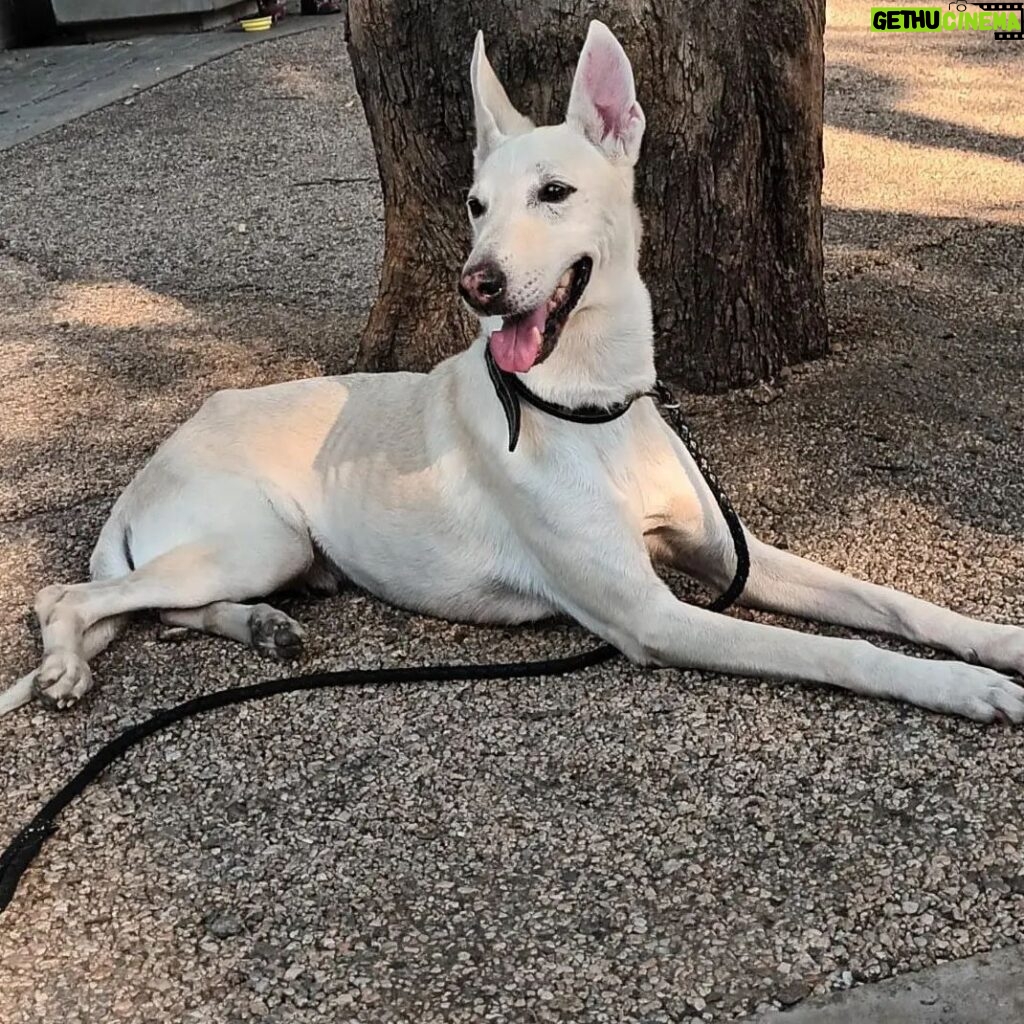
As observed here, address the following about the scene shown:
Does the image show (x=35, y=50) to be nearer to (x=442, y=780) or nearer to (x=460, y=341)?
(x=460, y=341)

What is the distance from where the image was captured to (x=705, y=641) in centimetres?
336

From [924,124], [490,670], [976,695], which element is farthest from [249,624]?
[924,124]

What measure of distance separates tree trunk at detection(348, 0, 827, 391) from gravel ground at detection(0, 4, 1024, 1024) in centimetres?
34

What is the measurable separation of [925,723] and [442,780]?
1125 millimetres

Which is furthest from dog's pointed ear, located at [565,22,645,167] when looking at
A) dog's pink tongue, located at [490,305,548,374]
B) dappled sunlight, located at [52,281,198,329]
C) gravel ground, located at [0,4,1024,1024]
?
dappled sunlight, located at [52,281,198,329]

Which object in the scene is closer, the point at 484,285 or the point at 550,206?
the point at 484,285

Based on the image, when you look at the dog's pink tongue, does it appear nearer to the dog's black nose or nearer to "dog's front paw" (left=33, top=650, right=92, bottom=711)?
the dog's black nose

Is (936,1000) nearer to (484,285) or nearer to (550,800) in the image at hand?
(550,800)

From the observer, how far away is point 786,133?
4938mm

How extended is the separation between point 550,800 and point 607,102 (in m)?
1.77

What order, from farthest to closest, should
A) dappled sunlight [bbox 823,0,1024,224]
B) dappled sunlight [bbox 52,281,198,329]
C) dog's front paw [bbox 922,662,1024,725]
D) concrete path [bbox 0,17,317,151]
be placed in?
1. concrete path [bbox 0,17,317,151]
2. dappled sunlight [bbox 823,0,1024,224]
3. dappled sunlight [bbox 52,281,198,329]
4. dog's front paw [bbox 922,662,1024,725]

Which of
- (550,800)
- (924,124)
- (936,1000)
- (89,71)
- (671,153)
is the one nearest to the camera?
(936,1000)

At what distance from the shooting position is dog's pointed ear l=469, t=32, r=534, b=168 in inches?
142

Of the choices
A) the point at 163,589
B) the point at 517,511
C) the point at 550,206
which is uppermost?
the point at 550,206
